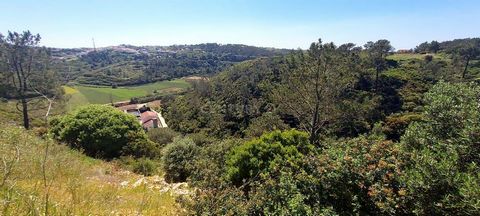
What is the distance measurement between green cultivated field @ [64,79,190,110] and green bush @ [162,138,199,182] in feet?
203

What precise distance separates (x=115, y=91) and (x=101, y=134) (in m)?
80.0

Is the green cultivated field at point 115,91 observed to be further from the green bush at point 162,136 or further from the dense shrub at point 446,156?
the dense shrub at point 446,156

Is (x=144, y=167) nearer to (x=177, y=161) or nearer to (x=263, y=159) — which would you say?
(x=177, y=161)

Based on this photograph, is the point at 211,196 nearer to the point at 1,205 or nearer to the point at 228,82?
the point at 1,205

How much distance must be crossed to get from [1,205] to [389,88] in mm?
55570

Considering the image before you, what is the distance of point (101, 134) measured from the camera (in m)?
16.5

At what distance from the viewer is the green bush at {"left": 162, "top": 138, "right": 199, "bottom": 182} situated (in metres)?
13.8

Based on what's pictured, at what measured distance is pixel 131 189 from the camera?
9.60 m

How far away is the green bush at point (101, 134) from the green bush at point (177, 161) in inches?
143

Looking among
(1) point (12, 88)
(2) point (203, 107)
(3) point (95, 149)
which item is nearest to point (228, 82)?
(2) point (203, 107)

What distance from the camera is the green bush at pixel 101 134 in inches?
655

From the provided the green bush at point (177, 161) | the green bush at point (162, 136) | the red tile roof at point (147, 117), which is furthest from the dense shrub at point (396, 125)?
the red tile roof at point (147, 117)

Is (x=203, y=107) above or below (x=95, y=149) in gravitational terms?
below

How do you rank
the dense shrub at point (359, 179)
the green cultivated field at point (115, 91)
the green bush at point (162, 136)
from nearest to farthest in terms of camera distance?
1. the dense shrub at point (359, 179)
2. the green bush at point (162, 136)
3. the green cultivated field at point (115, 91)
